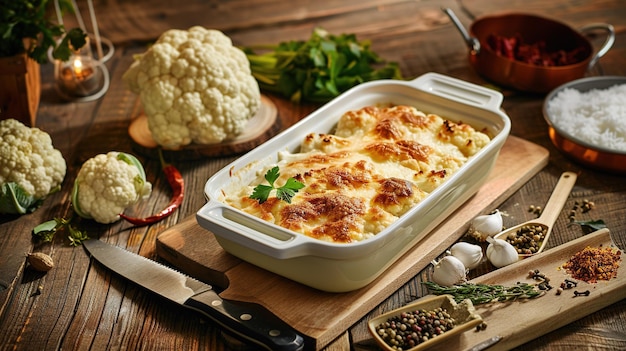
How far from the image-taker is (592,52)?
4074mm

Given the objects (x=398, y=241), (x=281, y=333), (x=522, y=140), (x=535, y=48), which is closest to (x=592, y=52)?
(x=535, y=48)

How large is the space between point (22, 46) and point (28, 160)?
0.86m

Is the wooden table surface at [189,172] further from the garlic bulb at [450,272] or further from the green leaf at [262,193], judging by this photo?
the green leaf at [262,193]

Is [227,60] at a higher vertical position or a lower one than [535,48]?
higher

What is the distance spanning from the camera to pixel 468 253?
274 cm

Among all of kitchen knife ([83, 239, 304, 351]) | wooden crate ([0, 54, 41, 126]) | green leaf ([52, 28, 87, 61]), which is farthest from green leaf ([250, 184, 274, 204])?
wooden crate ([0, 54, 41, 126])

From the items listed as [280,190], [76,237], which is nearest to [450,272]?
[280,190]

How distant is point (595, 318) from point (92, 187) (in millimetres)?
2071

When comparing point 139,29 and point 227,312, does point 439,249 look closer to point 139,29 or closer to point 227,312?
point 227,312

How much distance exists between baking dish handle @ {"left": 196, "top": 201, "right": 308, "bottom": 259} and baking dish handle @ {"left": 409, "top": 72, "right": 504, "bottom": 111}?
4.12ft

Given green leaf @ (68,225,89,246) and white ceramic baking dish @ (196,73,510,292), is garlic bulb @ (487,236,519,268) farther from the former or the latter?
green leaf @ (68,225,89,246)

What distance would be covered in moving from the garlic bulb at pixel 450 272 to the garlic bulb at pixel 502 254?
17 cm

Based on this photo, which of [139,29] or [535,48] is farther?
[139,29]

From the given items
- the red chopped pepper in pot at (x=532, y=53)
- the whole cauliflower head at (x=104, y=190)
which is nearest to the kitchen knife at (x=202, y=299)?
the whole cauliflower head at (x=104, y=190)
